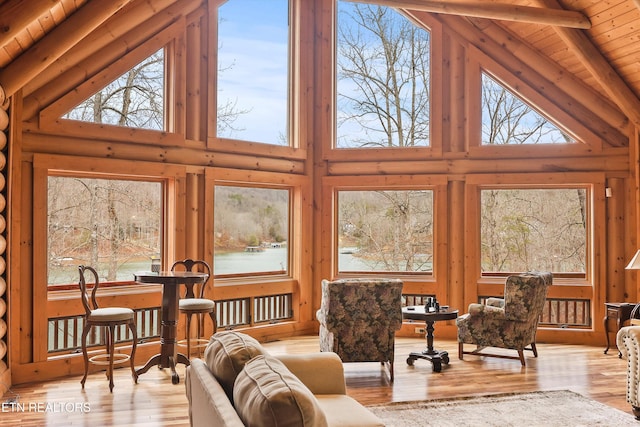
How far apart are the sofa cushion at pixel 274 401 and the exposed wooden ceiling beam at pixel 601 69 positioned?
19.1 feet

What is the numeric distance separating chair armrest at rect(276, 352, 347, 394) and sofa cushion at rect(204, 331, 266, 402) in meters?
0.73

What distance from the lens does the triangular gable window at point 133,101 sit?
20.6 feet

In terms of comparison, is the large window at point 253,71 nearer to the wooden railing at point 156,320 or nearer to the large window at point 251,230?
the large window at point 251,230

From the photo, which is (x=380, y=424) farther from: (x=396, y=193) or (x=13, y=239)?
(x=396, y=193)

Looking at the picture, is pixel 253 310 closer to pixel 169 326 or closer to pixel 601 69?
pixel 169 326

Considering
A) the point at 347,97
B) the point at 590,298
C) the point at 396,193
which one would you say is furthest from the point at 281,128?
the point at 590,298

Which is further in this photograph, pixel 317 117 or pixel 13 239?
pixel 317 117

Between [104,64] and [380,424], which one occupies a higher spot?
[104,64]

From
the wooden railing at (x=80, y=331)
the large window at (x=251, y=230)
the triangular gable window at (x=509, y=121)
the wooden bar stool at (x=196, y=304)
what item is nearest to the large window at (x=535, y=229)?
the triangular gable window at (x=509, y=121)

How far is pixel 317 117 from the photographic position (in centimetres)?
815

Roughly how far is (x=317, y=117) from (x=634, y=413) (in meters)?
5.22

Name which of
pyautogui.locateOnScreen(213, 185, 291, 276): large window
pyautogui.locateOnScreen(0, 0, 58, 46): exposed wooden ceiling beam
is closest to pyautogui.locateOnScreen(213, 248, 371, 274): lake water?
pyautogui.locateOnScreen(213, 185, 291, 276): large window

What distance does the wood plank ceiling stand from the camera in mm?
5137

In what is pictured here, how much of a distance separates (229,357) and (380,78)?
633cm
